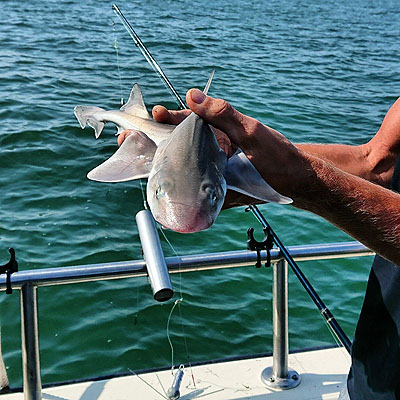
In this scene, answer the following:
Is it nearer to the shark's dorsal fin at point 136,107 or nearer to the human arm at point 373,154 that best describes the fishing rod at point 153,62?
the shark's dorsal fin at point 136,107

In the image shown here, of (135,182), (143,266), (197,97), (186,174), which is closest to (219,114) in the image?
(197,97)

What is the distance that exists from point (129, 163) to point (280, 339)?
1423 millimetres

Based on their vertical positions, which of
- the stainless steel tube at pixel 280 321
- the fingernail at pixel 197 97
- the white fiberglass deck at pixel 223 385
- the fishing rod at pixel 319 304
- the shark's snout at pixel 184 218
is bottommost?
the white fiberglass deck at pixel 223 385

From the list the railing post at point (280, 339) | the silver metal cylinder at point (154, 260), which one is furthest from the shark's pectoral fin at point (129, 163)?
the railing post at point (280, 339)

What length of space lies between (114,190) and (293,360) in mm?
4412

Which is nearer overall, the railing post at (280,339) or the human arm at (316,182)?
the human arm at (316,182)

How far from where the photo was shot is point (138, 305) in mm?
5285

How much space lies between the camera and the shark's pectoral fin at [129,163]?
1.84 m

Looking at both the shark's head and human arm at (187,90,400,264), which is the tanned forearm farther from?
the shark's head

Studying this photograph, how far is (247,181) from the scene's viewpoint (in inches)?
71.0

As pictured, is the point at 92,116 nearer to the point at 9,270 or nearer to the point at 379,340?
the point at 9,270

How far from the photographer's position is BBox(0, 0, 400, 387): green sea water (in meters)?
4.98

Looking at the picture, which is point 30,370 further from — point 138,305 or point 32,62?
point 32,62

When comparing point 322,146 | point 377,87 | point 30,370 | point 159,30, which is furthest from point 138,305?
point 159,30
